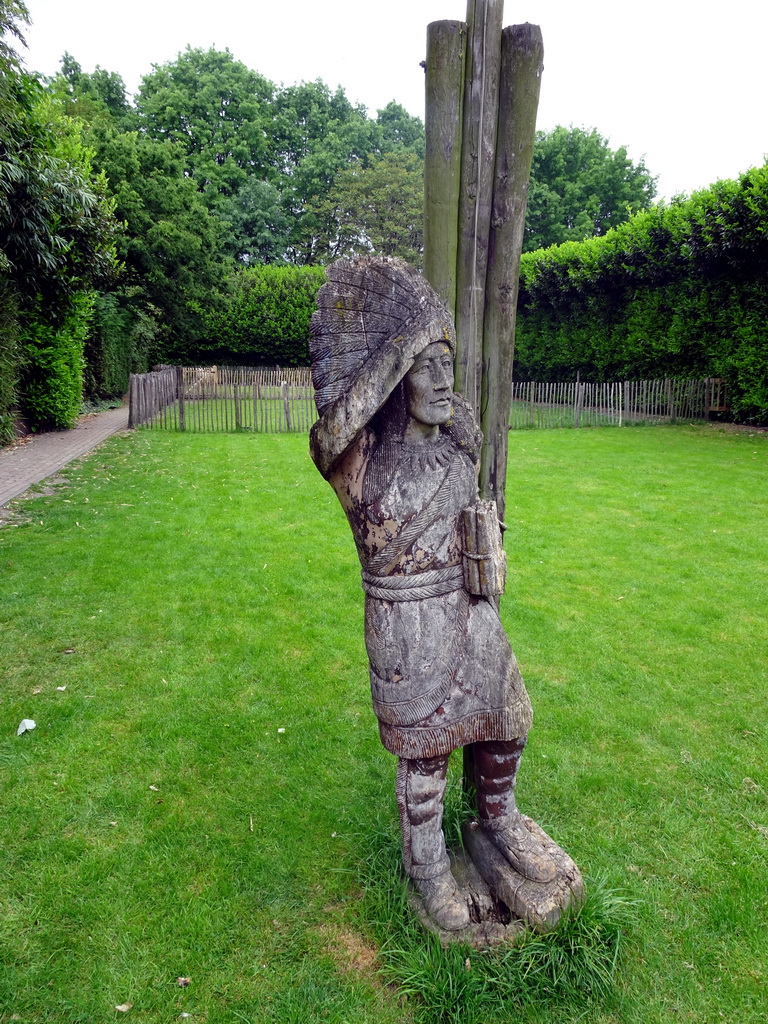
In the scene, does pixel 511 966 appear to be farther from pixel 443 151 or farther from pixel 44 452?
pixel 44 452

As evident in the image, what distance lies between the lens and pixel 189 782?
3746 millimetres

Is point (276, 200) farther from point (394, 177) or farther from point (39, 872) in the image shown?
point (39, 872)

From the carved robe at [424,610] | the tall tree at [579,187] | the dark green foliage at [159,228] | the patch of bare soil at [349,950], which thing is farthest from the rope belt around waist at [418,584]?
the tall tree at [579,187]

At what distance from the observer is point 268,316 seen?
90.2 ft

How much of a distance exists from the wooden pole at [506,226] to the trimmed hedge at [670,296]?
1420cm

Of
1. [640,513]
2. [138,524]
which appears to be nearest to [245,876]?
[138,524]

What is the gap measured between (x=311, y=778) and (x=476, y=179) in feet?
10.7

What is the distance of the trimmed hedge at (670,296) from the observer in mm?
14922

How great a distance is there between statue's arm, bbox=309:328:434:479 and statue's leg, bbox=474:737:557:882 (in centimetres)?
144

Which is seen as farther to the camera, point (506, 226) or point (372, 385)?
point (506, 226)

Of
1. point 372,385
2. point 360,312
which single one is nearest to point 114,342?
point 360,312

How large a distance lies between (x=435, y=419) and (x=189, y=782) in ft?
9.09

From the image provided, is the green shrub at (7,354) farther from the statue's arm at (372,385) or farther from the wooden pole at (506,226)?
the statue's arm at (372,385)

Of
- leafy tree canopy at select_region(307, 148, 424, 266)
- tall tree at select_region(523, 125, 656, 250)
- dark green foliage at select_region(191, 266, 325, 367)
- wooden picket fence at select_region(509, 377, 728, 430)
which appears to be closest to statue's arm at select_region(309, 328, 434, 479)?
wooden picket fence at select_region(509, 377, 728, 430)
